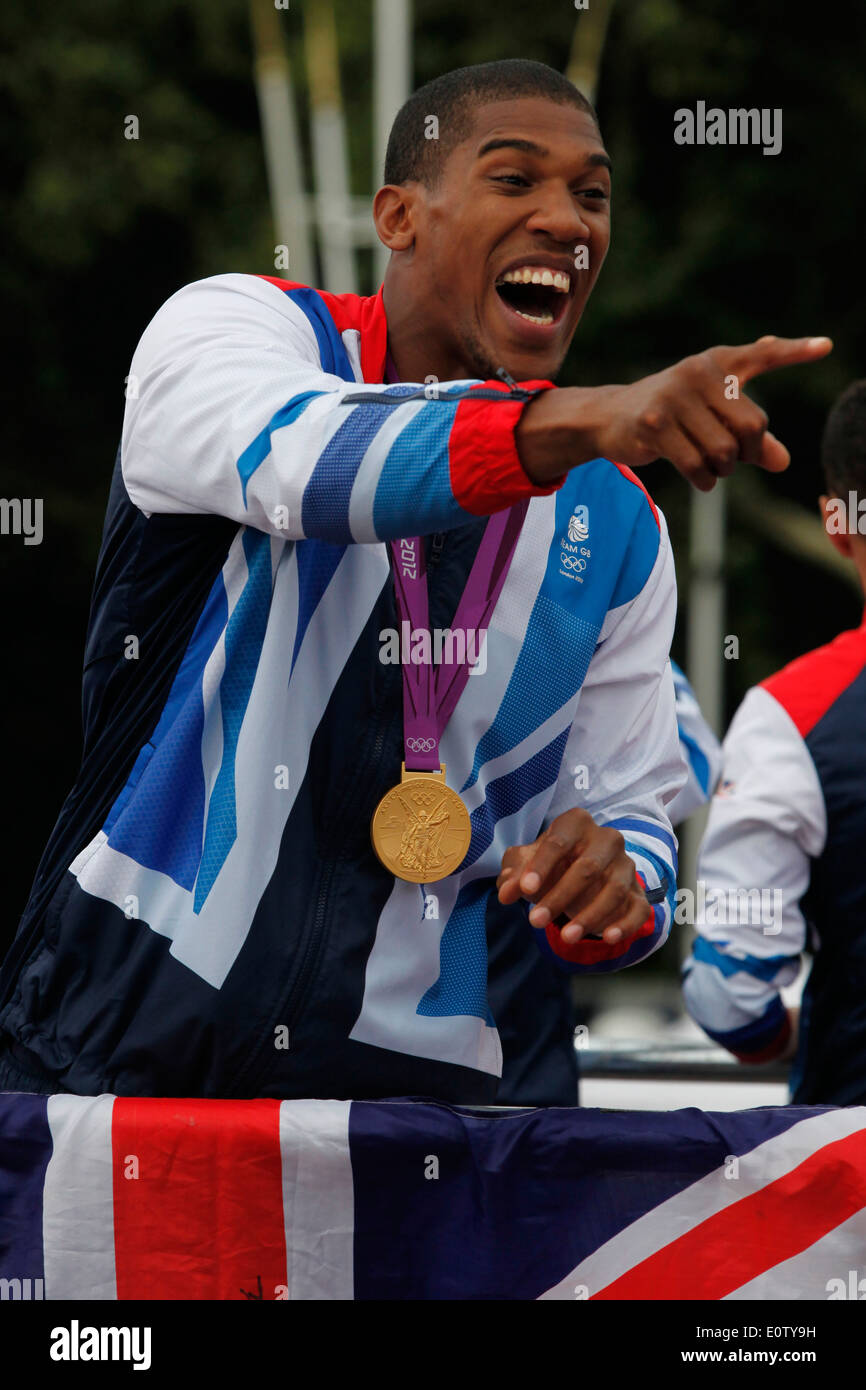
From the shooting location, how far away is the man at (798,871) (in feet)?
8.87

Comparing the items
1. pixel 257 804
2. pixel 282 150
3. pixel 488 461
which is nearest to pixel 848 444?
pixel 257 804

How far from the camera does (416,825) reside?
200cm

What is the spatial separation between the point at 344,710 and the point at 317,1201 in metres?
0.59

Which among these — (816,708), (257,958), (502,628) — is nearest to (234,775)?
(257,958)

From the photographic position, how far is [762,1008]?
292 cm

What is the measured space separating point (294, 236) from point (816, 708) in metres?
5.09

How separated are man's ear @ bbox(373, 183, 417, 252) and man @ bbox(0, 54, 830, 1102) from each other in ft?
0.05

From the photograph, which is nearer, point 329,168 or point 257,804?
point 257,804

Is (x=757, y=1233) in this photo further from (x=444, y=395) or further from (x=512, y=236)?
(x=512, y=236)

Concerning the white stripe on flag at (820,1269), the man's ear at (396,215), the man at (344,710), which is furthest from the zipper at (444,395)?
the white stripe on flag at (820,1269)

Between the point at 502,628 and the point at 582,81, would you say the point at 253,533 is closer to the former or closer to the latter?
the point at 502,628

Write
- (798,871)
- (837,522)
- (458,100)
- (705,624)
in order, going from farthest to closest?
(705,624) → (837,522) → (798,871) → (458,100)

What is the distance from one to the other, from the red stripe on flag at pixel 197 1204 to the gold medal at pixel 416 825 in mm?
339

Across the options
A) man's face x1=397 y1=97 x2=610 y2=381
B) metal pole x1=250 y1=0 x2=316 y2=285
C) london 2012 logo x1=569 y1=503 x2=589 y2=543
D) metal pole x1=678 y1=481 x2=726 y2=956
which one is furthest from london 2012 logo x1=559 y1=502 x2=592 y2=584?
metal pole x1=678 y1=481 x2=726 y2=956
